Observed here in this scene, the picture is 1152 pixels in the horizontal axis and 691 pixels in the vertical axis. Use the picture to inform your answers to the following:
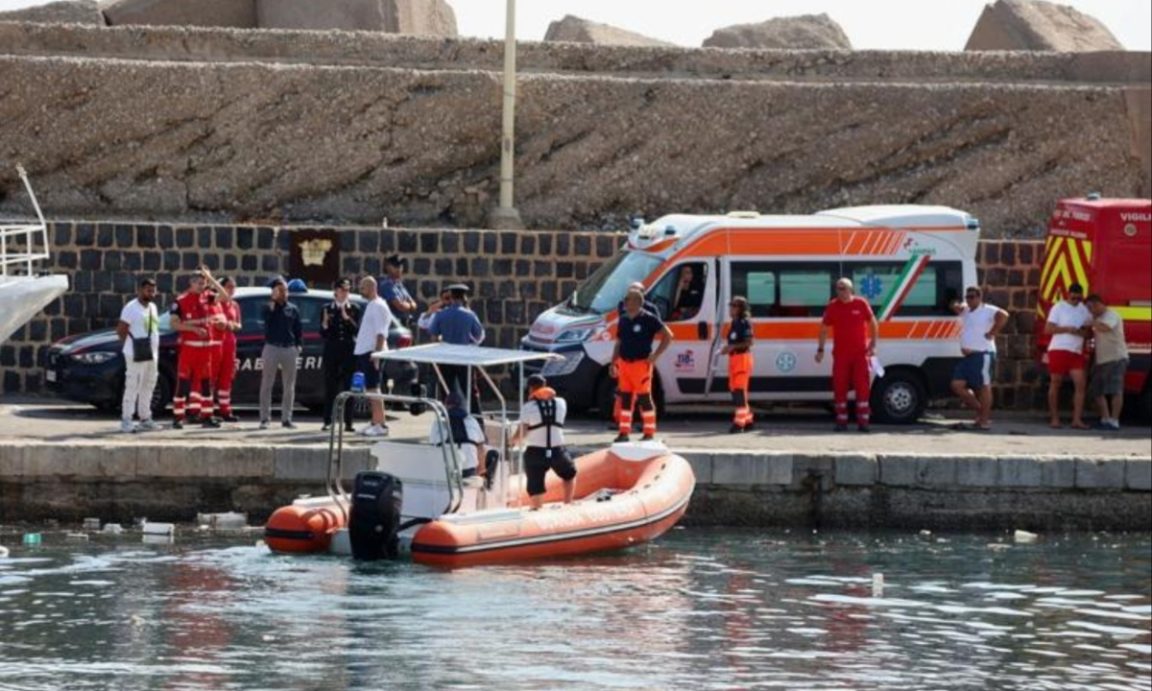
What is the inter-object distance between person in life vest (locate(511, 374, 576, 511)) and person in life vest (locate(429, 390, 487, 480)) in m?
0.39

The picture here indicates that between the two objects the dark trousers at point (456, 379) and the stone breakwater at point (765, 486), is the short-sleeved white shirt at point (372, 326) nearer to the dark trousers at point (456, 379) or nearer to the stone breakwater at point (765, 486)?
the stone breakwater at point (765, 486)

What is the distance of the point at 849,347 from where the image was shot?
28031 millimetres

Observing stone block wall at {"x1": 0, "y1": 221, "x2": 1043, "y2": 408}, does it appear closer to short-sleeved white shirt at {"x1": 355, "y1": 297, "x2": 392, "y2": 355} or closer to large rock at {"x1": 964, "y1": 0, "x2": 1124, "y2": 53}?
short-sleeved white shirt at {"x1": 355, "y1": 297, "x2": 392, "y2": 355}

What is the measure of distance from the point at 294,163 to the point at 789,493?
15073 millimetres

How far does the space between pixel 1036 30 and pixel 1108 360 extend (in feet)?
53.6

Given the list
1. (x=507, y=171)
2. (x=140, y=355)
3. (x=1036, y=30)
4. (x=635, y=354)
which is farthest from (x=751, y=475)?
(x=1036, y=30)

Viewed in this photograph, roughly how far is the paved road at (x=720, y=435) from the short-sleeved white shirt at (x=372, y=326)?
924 millimetres

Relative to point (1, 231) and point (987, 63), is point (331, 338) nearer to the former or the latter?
point (1, 231)

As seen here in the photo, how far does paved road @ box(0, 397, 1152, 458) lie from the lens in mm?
26562

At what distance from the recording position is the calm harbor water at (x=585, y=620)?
19094 mm

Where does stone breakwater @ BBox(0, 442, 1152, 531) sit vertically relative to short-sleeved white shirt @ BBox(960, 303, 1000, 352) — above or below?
below

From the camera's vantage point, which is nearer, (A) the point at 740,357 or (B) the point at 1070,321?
(A) the point at 740,357

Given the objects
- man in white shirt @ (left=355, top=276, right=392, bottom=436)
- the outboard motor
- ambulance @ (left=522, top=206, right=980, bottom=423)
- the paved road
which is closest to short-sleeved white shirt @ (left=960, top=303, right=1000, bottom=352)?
ambulance @ (left=522, top=206, right=980, bottom=423)

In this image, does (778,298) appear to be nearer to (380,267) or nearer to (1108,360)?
(1108,360)
